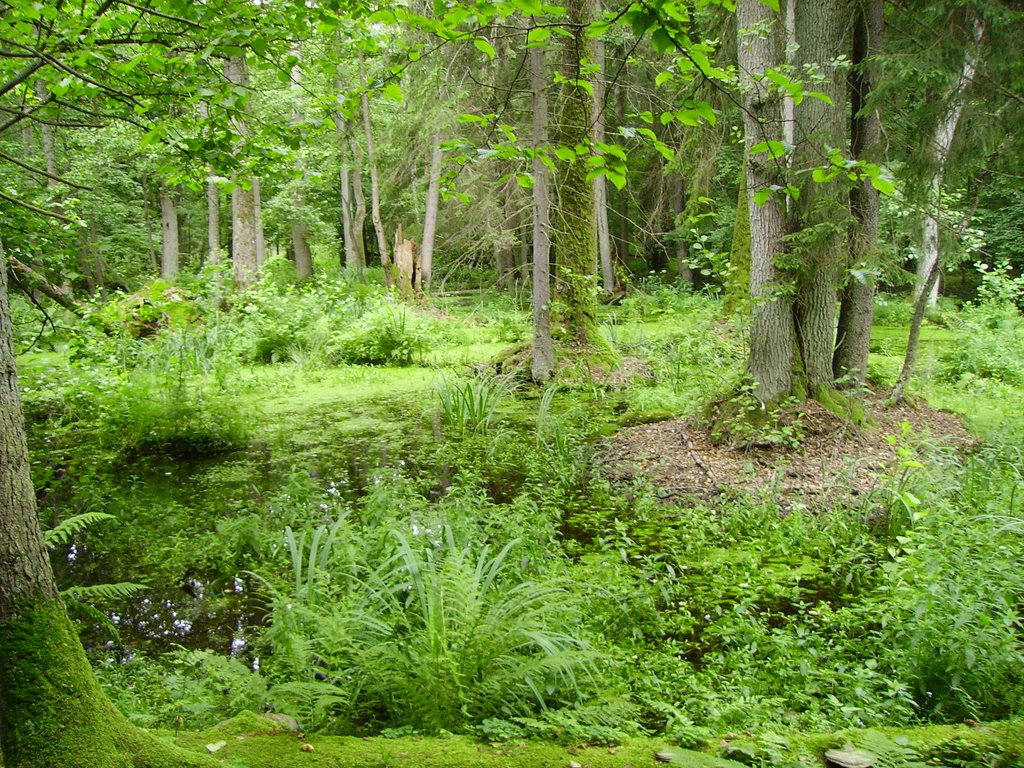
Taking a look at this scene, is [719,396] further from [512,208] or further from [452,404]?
[512,208]

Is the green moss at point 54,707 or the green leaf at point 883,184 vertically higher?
the green leaf at point 883,184

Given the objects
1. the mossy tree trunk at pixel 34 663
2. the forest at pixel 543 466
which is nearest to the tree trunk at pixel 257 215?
the forest at pixel 543 466

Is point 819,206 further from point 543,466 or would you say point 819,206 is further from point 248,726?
point 248,726

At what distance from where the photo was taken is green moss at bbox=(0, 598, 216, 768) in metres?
1.66

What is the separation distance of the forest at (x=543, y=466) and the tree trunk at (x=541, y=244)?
0.15 feet

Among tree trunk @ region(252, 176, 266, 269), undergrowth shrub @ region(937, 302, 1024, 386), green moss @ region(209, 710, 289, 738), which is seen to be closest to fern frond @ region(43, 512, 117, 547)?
green moss @ region(209, 710, 289, 738)

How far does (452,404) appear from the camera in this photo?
8023mm

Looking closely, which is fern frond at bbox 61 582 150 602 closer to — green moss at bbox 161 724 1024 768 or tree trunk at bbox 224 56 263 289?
green moss at bbox 161 724 1024 768

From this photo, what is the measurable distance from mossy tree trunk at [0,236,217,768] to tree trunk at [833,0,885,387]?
19.8 feet

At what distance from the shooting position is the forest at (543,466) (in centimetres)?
234

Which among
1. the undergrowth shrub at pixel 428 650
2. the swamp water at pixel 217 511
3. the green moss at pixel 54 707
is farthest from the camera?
the swamp water at pixel 217 511

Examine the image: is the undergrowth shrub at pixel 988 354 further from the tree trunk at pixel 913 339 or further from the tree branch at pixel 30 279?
the tree branch at pixel 30 279

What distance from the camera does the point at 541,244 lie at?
30.7 feet

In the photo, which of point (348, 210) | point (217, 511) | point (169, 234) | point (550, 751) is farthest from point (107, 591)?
point (348, 210)
